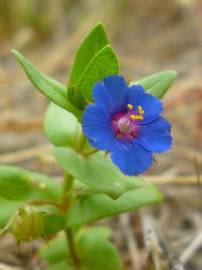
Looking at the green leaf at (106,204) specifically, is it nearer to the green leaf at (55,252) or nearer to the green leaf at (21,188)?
the green leaf at (21,188)

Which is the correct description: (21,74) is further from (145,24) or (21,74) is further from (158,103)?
(158,103)

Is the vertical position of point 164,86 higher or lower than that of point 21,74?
higher

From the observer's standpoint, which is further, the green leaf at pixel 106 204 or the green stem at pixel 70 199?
the green stem at pixel 70 199

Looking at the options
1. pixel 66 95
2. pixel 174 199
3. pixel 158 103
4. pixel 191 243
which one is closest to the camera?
pixel 158 103

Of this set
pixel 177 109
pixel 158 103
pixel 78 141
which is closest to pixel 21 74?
pixel 177 109

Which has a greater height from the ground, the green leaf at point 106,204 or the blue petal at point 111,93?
the blue petal at point 111,93

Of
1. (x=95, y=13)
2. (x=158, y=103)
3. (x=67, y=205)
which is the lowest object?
(x=95, y=13)

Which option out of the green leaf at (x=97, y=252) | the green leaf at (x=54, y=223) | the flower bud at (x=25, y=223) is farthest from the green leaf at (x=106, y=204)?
the green leaf at (x=97, y=252)
